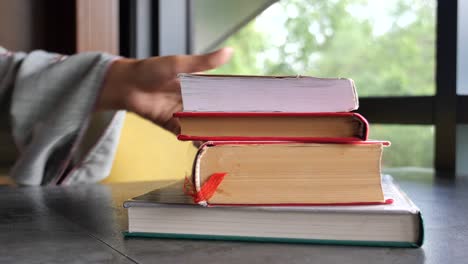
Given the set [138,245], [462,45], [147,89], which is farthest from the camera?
[462,45]

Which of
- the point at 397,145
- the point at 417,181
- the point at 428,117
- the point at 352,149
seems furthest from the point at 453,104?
the point at 397,145

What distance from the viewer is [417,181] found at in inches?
32.9

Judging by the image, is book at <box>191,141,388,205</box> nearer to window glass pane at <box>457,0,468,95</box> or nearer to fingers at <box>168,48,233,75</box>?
fingers at <box>168,48,233,75</box>

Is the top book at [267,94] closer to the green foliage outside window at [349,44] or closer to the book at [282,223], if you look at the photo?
the book at [282,223]

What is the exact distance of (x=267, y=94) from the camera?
1.28 feet

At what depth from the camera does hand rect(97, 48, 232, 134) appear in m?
0.79

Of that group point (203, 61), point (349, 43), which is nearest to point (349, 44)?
point (349, 43)

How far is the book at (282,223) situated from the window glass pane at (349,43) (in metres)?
3.46

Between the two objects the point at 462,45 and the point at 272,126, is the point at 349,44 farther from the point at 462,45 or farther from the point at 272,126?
the point at 272,126

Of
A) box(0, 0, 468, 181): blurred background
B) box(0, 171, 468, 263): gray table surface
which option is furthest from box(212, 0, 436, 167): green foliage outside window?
box(0, 171, 468, 263): gray table surface

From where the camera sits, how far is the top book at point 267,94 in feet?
1.27

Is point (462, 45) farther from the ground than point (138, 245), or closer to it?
farther from the ground

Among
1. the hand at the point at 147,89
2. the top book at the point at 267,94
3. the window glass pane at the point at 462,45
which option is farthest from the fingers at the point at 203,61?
the window glass pane at the point at 462,45

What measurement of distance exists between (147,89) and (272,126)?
47cm
